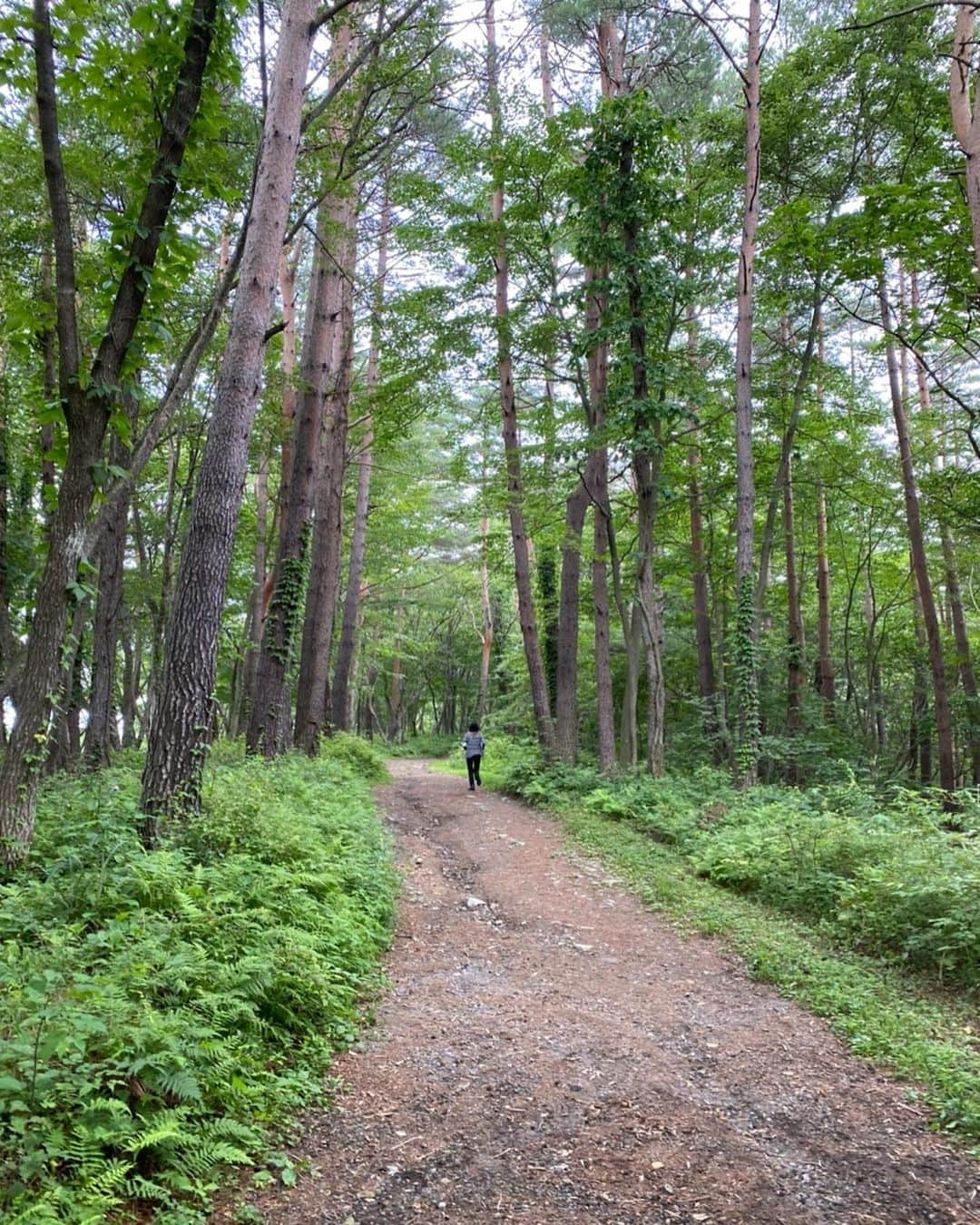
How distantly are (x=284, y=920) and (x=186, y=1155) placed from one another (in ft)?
6.71

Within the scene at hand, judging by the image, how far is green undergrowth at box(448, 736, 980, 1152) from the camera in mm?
4367

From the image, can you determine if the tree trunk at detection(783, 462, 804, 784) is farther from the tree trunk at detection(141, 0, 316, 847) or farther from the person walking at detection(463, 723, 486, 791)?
the tree trunk at detection(141, 0, 316, 847)

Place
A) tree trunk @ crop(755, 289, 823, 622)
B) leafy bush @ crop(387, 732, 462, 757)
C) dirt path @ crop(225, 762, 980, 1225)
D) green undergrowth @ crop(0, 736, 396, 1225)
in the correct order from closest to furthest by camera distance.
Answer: green undergrowth @ crop(0, 736, 396, 1225) < dirt path @ crop(225, 762, 980, 1225) < tree trunk @ crop(755, 289, 823, 622) < leafy bush @ crop(387, 732, 462, 757)

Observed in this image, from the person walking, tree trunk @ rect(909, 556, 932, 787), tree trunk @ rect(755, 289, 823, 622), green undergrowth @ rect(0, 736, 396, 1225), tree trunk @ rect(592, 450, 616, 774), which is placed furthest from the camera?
tree trunk @ rect(909, 556, 932, 787)

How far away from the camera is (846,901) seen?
246 inches

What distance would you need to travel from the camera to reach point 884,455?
639 inches

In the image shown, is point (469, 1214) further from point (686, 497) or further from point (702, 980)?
point (686, 497)

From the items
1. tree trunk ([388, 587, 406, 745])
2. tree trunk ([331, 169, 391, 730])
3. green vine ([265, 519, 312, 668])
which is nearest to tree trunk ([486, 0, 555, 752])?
tree trunk ([331, 169, 391, 730])

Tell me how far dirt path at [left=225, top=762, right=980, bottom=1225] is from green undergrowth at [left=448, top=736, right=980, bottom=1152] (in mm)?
275

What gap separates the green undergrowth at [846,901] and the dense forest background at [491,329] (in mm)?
2348

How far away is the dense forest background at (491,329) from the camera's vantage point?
18.0 feet

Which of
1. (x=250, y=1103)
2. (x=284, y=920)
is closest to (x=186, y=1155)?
(x=250, y=1103)

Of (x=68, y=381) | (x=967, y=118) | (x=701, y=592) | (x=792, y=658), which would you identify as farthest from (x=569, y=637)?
(x=68, y=381)

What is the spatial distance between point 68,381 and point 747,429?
983 centimetres
